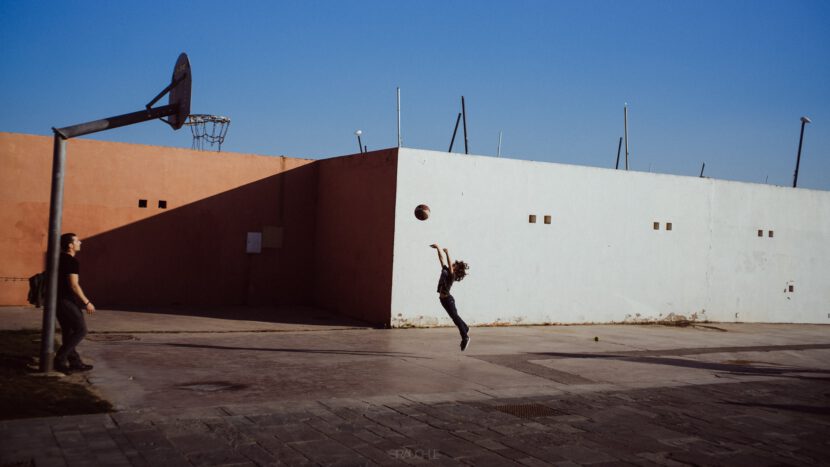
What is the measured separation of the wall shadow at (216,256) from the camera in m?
14.8

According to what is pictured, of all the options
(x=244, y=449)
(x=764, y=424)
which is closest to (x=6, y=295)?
(x=244, y=449)

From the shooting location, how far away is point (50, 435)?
5.31 meters

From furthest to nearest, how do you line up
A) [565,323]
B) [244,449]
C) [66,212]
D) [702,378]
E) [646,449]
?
[565,323] < [66,212] < [702,378] < [646,449] < [244,449]

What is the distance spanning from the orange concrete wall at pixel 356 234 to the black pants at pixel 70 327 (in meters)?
6.52

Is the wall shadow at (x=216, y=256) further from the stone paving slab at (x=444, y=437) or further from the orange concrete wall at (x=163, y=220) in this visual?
the stone paving slab at (x=444, y=437)

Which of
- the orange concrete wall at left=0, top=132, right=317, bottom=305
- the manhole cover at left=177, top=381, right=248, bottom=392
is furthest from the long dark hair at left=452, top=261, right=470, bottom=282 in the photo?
the orange concrete wall at left=0, top=132, right=317, bottom=305

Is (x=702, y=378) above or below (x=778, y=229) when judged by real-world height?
below

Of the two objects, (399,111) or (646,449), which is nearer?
(646,449)

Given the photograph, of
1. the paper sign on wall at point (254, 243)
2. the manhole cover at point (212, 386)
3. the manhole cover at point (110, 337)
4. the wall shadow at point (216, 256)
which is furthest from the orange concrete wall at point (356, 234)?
the manhole cover at point (212, 386)

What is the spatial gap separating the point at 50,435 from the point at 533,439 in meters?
3.92

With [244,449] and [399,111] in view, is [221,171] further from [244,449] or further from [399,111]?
[244,449]

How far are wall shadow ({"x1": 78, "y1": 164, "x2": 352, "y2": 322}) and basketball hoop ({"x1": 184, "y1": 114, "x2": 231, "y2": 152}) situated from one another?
107 inches

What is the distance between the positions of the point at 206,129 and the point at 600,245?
34.9 feet

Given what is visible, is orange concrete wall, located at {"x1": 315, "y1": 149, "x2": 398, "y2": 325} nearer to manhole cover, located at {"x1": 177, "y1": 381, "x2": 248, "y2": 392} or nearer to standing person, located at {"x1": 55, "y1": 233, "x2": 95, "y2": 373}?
manhole cover, located at {"x1": 177, "y1": 381, "x2": 248, "y2": 392}
